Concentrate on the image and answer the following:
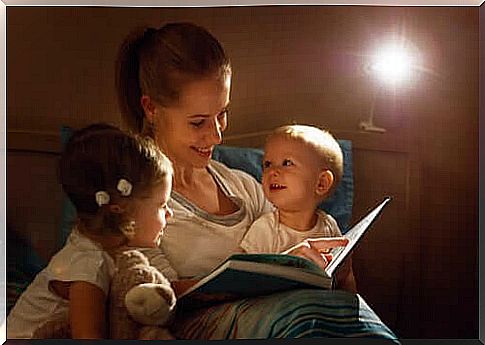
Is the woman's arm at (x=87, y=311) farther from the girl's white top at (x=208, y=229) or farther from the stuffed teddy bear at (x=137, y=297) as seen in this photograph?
the girl's white top at (x=208, y=229)

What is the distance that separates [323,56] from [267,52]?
0.20 m

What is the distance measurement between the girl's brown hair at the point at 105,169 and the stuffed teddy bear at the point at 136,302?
141 millimetres

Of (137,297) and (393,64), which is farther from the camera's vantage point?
(393,64)

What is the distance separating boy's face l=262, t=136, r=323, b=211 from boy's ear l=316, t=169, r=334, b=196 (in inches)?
0.4

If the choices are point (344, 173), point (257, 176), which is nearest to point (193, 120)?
point (257, 176)

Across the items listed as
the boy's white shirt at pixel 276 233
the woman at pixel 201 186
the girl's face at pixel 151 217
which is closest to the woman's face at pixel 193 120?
the woman at pixel 201 186

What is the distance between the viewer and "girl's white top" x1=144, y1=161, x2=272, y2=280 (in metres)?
3.35

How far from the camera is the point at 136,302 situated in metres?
3.32

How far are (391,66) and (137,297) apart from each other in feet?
4.05

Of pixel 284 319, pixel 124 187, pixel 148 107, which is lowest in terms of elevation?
pixel 284 319

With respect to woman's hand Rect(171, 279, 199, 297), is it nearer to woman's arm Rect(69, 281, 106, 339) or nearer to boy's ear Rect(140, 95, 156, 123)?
woman's arm Rect(69, 281, 106, 339)

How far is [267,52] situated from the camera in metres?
3.42

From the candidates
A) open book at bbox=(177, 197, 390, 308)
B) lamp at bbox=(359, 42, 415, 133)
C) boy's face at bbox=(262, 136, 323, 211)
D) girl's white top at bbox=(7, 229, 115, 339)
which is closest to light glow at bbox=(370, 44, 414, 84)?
lamp at bbox=(359, 42, 415, 133)

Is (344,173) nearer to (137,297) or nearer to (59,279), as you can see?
(137,297)
